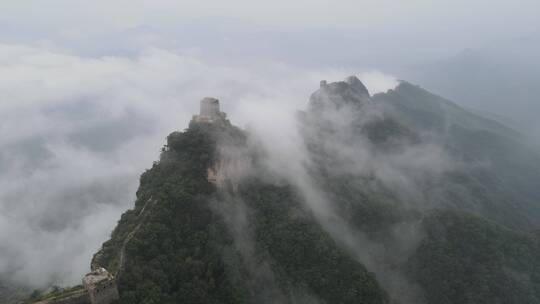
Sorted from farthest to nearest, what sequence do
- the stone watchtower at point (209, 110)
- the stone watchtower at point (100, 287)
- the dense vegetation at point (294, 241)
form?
1. the stone watchtower at point (209, 110)
2. the dense vegetation at point (294, 241)
3. the stone watchtower at point (100, 287)

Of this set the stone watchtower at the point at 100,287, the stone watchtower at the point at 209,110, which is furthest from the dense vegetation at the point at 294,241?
the stone watchtower at the point at 209,110

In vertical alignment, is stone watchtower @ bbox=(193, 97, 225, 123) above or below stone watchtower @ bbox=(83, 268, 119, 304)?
above

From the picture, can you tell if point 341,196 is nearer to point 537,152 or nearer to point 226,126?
point 226,126

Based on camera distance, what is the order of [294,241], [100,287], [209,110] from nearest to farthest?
[100,287] → [294,241] → [209,110]

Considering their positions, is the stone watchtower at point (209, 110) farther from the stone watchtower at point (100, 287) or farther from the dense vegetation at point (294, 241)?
the stone watchtower at point (100, 287)

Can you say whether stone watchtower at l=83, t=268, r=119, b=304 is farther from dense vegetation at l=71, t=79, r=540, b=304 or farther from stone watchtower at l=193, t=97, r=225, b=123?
stone watchtower at l=193, t=97, r=225, b=123

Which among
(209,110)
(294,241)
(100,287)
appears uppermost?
(209,110)

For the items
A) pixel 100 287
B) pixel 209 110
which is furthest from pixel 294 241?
pixel 100 287

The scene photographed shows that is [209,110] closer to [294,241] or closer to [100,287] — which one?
[294,241]

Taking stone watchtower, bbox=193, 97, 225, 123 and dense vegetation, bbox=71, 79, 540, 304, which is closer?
dense vegetation, bbox=71, 79, 540, 304

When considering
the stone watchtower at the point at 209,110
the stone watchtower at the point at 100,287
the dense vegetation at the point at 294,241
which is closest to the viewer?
the stone watchtower at the point at 100,287

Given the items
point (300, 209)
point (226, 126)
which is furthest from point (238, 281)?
point (226, 126)

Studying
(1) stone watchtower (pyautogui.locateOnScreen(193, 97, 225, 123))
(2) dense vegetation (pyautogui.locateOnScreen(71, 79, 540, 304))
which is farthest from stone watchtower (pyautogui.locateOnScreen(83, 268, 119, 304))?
(1) stone watchtower (pyautogui.locateOnScreen(193, 97, 225, 123))
